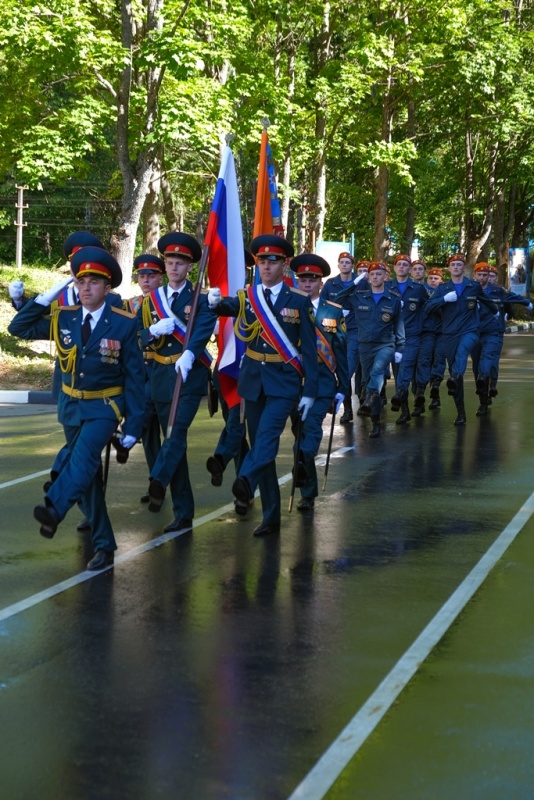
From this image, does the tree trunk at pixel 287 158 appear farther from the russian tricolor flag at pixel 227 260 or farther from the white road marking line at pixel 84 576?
the white road marking line at pixel 84 576

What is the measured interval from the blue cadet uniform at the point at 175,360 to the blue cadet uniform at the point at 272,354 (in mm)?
292

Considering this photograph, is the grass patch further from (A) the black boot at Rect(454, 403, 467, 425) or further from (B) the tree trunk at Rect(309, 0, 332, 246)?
(B) the tree trunk at Rect(309, 0, 332, 246)

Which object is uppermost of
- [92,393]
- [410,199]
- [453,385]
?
[410,199]

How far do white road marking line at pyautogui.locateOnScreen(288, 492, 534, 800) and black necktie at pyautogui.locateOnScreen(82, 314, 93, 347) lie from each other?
2478 mm

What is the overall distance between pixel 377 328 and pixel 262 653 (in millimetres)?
8874

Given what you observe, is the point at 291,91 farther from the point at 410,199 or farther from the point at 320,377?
the point at 320,377

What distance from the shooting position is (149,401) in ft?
29.2

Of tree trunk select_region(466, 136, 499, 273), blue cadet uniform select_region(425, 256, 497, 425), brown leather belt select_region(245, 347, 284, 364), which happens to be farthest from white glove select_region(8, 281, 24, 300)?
tree trunk select_region(466, 136, 499, 273)

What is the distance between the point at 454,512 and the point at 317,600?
109 inches

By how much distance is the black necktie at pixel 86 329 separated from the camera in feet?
23.6

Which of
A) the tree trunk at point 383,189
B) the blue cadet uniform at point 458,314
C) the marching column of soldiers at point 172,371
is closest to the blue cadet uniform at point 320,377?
the marching column of soldiers at point 172,371

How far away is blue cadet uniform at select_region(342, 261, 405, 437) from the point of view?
14195 mm

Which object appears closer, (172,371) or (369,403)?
(172,371)

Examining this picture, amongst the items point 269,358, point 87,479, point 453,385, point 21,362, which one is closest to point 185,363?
point 269,358
